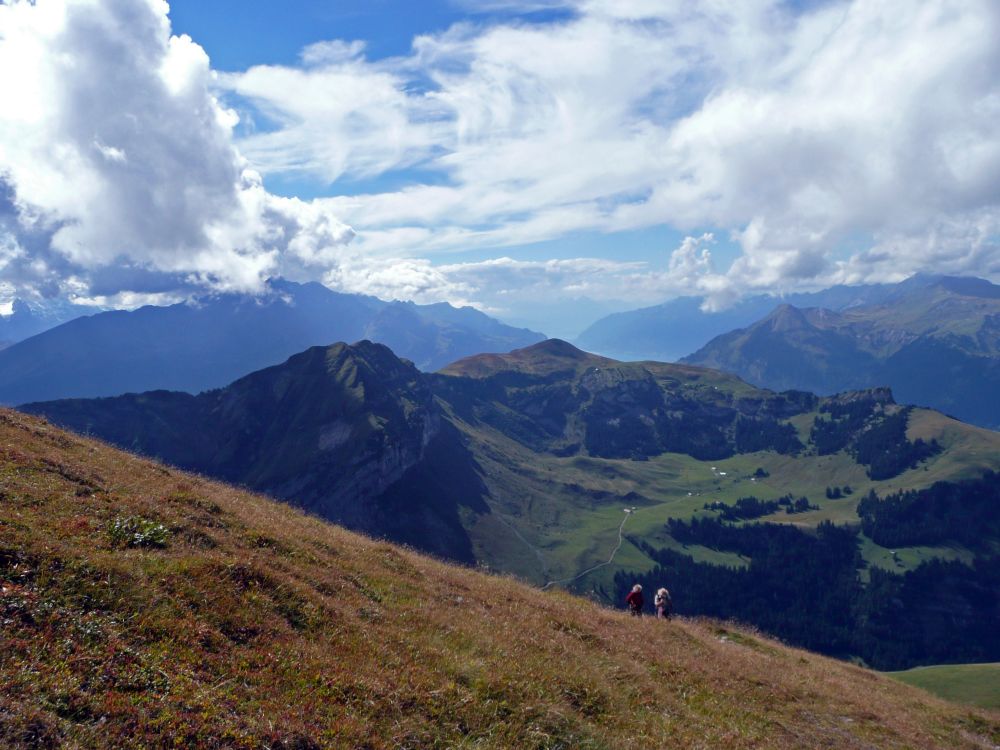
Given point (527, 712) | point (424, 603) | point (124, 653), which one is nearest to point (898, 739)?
point (527, 712)

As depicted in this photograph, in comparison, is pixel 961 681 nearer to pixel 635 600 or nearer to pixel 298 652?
pixel 635 600

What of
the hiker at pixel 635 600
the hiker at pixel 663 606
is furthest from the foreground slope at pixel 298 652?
the hiker at pixel 635 600

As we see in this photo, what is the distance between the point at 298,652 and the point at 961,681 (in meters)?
127

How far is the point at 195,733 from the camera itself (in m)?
10.2

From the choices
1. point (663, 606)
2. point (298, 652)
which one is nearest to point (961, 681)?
point (663, 606)

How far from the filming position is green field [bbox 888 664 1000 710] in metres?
89.5

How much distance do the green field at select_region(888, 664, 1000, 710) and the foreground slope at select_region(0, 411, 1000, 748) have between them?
281 feet

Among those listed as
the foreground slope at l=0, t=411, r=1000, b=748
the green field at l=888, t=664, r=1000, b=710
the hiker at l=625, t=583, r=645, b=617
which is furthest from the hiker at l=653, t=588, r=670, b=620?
the green field at l=888, t=664, r=1000, b=710

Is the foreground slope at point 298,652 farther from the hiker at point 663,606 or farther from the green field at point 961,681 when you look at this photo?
the green field at point 961,681

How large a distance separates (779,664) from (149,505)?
28.7 m

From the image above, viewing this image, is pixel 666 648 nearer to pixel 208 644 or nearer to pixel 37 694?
pixel 208 644

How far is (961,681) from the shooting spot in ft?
325

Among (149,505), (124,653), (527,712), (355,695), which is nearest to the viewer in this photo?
(124,653)

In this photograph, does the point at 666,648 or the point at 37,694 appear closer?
the point at 37,694
